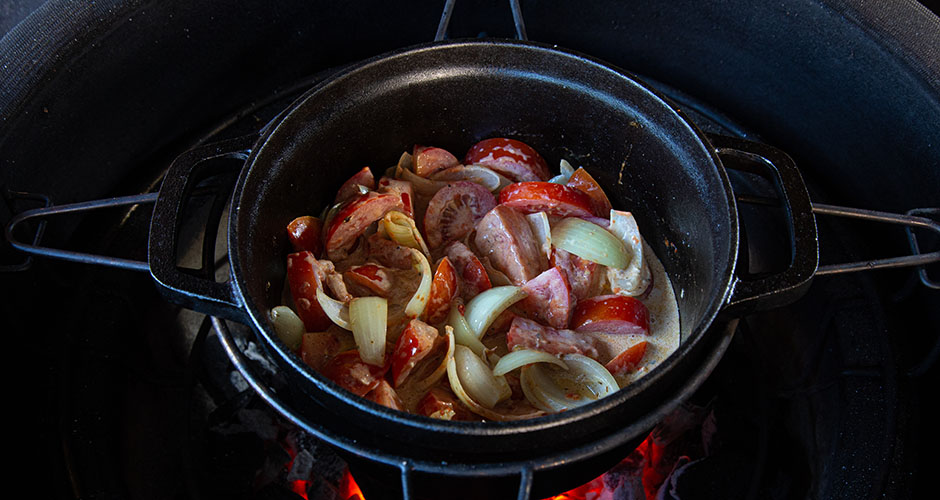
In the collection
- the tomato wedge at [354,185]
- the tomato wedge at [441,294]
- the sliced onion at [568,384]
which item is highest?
the tomato wedge at [354,185]

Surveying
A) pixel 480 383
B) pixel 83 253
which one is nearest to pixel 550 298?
pixel 480 383

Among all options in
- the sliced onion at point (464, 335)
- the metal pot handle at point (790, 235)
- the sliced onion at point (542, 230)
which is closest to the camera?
the metal pot handle at point (790, 235)

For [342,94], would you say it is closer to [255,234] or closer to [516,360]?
[255,234]

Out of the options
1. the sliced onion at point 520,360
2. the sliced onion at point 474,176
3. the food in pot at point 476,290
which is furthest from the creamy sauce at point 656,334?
the sliced onion at point 474,176

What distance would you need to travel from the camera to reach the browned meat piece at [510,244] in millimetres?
1805

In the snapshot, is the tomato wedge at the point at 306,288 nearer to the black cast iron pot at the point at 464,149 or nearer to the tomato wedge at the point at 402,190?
the black cast iron pot at the point at 464,149

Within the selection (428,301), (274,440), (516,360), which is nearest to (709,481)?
(516,360)

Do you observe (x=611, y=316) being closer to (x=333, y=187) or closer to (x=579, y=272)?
(x=579, y=272)

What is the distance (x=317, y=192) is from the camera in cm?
190

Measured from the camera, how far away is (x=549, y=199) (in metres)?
1.88

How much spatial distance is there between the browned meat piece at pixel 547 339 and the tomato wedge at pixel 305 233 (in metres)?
0.58

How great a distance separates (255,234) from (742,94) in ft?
5.53

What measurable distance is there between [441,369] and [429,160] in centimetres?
69

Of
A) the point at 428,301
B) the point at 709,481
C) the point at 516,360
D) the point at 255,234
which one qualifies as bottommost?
Result: the point at 709,481
